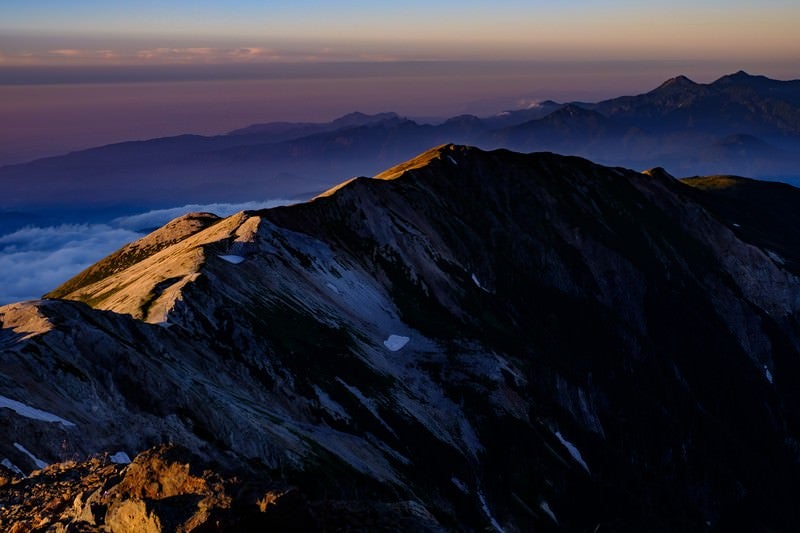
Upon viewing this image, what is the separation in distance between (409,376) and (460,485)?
20.7m

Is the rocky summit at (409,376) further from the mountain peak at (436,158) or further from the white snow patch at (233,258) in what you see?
the mountain peak at (436,158)

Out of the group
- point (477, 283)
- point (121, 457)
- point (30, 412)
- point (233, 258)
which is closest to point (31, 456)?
point (30, 412)

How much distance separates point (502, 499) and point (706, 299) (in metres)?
119

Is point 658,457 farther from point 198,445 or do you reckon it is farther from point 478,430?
point 198,445

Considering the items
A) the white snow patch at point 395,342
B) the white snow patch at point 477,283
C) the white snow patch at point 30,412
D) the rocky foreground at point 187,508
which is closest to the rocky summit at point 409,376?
the rocky foreground at point 187,508

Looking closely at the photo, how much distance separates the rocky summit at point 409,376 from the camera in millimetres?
41844

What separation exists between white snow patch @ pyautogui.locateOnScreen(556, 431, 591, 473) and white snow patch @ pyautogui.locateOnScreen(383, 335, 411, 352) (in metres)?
24.1

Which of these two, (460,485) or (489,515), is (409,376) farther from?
(489,515)

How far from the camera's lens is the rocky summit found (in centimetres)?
4184

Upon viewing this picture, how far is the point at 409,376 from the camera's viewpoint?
10350 cm

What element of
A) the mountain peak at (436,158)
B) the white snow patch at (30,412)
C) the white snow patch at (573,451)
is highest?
the white snow patch at (30,412)

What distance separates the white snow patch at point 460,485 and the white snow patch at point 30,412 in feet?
149

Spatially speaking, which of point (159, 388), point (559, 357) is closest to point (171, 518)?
point (159, 388)

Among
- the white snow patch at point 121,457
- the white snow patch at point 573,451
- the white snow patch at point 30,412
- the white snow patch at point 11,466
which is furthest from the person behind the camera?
the white snow patch at point 573,451
